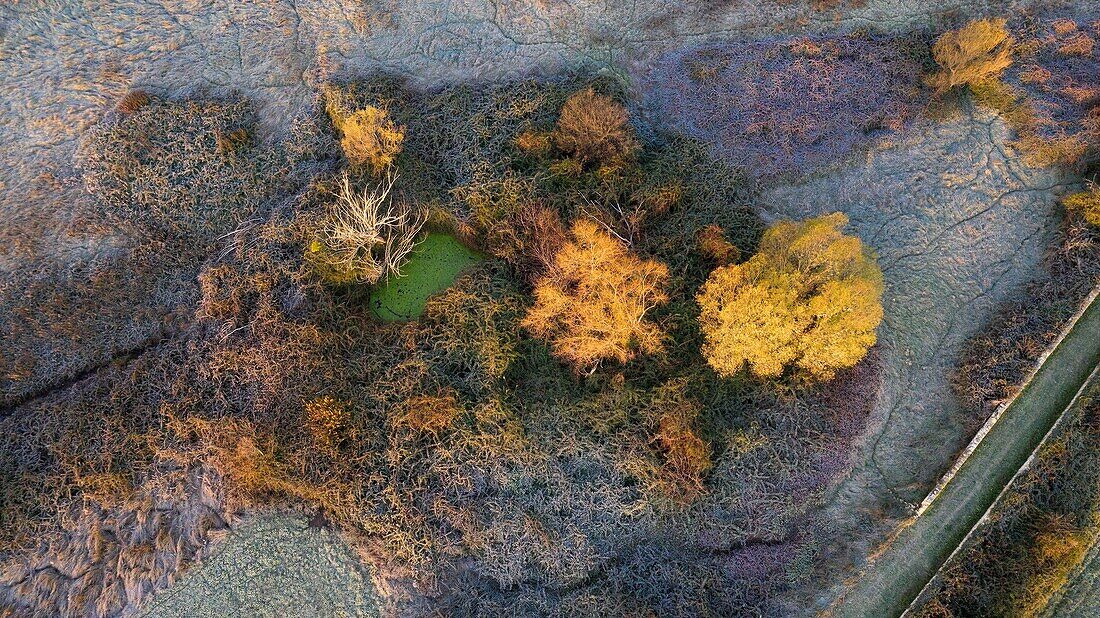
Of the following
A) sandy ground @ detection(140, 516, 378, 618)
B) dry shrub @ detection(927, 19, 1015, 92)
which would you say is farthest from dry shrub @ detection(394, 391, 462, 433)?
dry shrub @ detection(927, 19, 1015, 92)

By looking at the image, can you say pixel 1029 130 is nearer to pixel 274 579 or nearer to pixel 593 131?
pixel 593 131

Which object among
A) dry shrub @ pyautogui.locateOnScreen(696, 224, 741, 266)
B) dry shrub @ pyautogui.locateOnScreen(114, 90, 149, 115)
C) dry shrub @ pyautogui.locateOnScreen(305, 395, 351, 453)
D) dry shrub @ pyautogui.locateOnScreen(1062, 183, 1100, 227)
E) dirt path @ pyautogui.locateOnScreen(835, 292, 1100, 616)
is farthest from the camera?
dry shrub @ pyautogui.locateOnScreen(114, 90, 149, 115)

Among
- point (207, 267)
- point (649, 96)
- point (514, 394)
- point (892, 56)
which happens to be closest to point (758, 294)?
point (514, 394)

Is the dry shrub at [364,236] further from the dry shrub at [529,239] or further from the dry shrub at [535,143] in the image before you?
the dry shrub at [535,143]

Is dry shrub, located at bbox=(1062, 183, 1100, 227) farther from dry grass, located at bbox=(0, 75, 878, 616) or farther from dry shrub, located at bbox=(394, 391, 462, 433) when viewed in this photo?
dry shrub, located at bbox=(394, 391, 462, 433)

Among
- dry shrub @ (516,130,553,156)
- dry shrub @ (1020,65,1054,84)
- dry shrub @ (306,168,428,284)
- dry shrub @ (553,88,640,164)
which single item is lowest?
dry shrub @ (306,168,428,284)

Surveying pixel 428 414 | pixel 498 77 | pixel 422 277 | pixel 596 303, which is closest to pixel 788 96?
pixel 498 77
